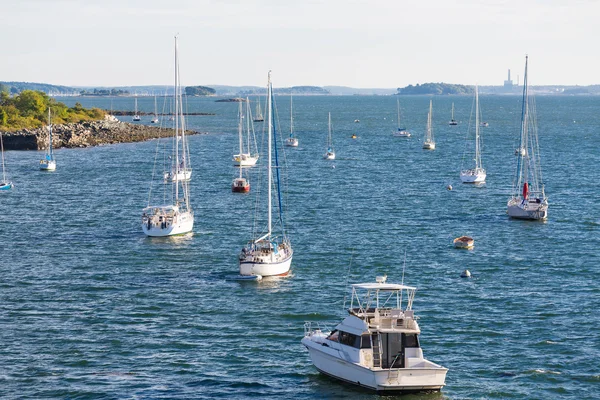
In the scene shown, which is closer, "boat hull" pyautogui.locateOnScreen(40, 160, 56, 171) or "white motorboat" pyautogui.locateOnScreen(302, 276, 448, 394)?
"white motorboat" pyautogui.locateOnScreen(302, 276, 448, 394)

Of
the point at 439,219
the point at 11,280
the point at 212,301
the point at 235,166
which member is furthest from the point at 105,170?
the point at 212,301

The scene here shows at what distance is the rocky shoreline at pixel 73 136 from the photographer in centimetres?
16162

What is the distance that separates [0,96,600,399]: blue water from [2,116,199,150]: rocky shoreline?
47.5 meters

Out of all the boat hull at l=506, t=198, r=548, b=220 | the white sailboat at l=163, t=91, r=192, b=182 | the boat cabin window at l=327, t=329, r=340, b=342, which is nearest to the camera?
the boat cabin window at l=327, t=329, r=340, b=342

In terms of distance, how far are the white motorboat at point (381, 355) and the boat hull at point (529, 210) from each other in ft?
161

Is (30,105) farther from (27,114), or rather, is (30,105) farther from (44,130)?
(44,130)

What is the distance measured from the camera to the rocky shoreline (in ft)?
530

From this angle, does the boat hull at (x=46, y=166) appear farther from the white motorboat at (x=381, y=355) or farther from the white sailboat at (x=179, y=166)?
the white motorboat at (x=381, y=355)

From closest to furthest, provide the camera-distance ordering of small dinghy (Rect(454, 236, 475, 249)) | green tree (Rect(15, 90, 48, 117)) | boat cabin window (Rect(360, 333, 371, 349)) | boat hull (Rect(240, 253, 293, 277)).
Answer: boat cabin window (Rect(360, 333, 371, 349)), boat hull (Rect(240, 253, 293, 277)), small dinghy (Rect(454, 236, 475, 249)), green tree (Rect(15, 90, 48, 117))

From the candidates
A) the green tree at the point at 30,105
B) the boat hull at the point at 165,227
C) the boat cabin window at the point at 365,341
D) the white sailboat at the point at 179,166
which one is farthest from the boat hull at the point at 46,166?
the boat cabin window at the point at 365,341

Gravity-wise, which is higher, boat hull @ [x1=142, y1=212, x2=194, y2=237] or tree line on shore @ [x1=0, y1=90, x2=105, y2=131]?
tree line on shore @ [x1=0, y1=90, x2=105, y2=131]

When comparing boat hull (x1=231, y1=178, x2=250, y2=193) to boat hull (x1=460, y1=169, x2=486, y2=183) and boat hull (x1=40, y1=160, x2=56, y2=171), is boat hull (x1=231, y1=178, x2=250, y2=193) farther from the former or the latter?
boat hull (x1=40, y1=160, x2=56, y2=171)

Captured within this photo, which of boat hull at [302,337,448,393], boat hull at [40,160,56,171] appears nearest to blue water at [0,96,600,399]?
boat hull at [302,337,448,393]

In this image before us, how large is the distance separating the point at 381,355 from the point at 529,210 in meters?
50.4
